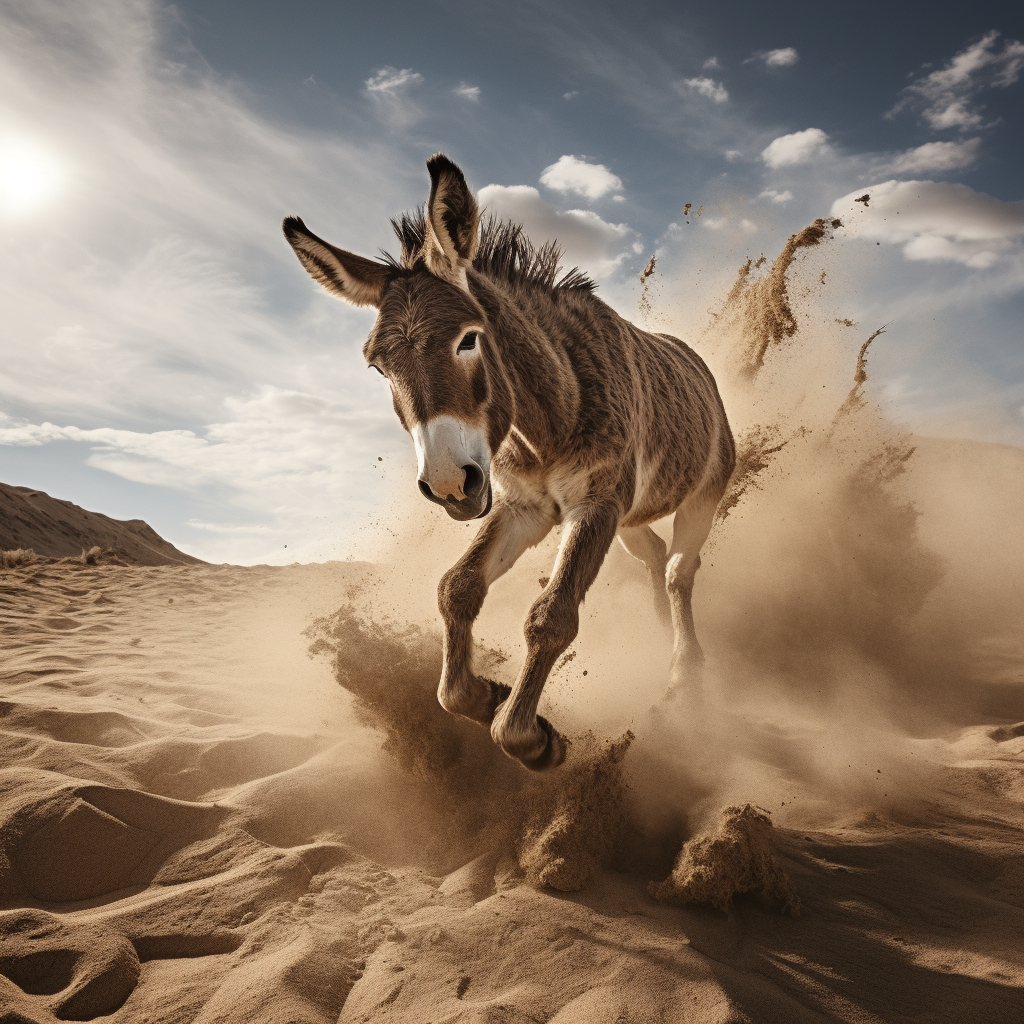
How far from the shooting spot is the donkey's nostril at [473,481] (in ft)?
7.66

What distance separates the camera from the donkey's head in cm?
234

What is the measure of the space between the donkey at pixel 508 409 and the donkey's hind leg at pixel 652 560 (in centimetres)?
135

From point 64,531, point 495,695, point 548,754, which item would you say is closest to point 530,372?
point 495,695

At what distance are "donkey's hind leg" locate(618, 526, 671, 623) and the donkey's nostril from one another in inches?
131

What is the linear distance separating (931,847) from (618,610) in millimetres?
4338

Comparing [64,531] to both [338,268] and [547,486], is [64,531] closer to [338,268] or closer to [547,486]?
[338,268]

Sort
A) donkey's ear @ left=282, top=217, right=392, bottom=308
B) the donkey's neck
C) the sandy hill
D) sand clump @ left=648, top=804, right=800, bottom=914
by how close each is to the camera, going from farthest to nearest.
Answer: the sandy hill
the donkey's neck
donkey's ear @ left=282, top=217, right=392, bottom=308
sand clump @ left=648, top=804, right=800, bottom=914

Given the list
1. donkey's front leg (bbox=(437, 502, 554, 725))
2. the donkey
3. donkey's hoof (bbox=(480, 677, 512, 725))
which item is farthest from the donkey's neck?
donkey's hoof (bbox=(480, 677, 512, 725))

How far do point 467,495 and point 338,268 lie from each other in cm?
130

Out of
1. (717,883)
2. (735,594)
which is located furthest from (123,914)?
(735,594)

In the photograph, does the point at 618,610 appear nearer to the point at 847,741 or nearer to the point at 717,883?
the point at 847,741

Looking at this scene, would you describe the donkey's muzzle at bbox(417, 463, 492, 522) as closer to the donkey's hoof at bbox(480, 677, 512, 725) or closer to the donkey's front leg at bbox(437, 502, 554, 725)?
the donkey's front leg at bbox(437, 502, 554, 725)

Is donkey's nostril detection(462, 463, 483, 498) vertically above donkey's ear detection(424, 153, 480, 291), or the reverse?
donkey's ear detection(424, 153, 480, 291)

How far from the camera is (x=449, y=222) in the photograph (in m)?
2.69
